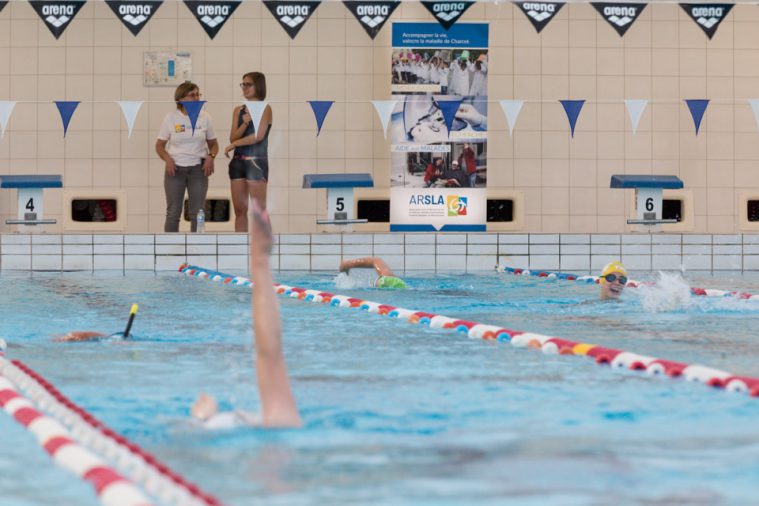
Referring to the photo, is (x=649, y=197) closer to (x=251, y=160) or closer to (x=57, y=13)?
(x=251, y=160)

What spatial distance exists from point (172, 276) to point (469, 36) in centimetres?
470

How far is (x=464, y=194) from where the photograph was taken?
1288 cm

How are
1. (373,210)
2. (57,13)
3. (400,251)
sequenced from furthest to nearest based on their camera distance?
(373,210), (400,251), (57,13)

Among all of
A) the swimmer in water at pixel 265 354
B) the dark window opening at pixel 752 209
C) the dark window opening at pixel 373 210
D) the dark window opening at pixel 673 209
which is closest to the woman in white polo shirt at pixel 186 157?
the dark window opening at pixel 373 210

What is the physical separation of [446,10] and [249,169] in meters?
2.41

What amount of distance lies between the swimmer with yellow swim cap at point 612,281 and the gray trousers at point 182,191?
4851 mm

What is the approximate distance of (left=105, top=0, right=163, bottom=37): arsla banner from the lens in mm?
10711

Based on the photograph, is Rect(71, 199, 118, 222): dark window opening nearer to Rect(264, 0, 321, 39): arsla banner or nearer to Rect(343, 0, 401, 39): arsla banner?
Rect(264, 0, 321, 39): arsla banner

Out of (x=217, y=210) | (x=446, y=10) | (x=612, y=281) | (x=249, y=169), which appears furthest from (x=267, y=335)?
(x=217, y=210)

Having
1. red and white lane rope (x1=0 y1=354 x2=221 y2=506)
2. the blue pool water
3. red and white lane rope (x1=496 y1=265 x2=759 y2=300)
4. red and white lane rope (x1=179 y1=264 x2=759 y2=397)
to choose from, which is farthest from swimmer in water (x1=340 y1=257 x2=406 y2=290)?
red and white lane rope (x1=0 y1=354 x2=221 y2=506)

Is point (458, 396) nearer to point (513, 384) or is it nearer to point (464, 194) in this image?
point (513, 384)

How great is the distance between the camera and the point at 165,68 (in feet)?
42.5

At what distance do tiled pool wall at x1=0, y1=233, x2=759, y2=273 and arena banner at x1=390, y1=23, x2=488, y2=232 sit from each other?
6.57 ft

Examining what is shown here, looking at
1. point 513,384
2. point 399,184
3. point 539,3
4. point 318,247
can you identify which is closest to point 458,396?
point 513,384
